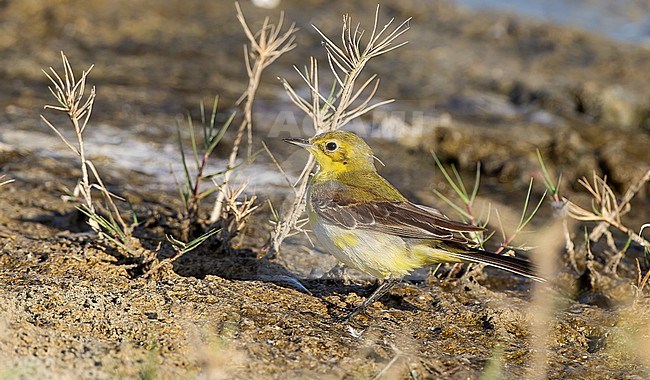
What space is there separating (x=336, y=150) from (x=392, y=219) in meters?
0.61

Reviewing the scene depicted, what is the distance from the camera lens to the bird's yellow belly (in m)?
4.28

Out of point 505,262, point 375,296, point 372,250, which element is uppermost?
point 505,262

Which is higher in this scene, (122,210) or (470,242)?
(470,242)

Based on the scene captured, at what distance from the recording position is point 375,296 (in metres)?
4.29

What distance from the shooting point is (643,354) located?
13.3 ft

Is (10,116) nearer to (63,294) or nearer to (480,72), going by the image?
(63,294)

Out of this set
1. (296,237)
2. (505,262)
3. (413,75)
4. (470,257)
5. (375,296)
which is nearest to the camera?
(505,262)

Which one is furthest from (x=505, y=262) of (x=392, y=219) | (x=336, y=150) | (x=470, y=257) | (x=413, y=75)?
(x=413, y=75)

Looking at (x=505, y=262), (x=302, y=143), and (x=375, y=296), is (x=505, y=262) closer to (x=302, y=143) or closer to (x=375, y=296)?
(x=375, y=296)

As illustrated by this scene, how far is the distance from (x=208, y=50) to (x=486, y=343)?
6.69 m

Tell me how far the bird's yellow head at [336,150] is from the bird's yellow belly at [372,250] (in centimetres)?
51

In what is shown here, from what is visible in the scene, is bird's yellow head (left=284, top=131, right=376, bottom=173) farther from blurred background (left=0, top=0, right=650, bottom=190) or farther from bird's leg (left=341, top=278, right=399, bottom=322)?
blurred background (left=0, top=0, right=650, bottom=190)

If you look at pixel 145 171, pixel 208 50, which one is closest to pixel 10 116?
pixel 145 171

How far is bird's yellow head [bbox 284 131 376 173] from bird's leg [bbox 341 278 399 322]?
0.70 metres
